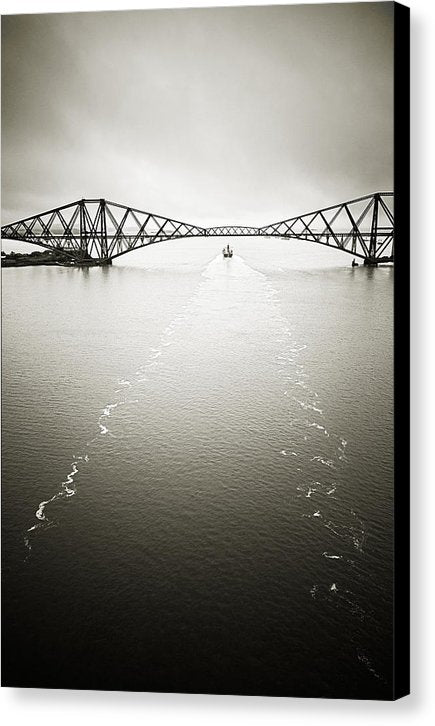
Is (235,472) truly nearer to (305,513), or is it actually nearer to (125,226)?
(305,513)

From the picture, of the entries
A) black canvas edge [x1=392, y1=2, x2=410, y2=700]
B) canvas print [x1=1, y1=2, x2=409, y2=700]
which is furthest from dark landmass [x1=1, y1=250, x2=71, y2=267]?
black canvas edge [x1=392, y1=2, x2=410, y2=700]

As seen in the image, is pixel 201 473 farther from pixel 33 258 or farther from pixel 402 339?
pixel 33 258

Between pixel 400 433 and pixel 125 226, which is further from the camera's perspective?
pixel 125 226

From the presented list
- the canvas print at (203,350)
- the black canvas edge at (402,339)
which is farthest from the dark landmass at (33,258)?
the black canvas edge at (402,339)

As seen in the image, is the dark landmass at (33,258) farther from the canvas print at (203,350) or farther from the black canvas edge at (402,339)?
the black canvas edge at (402,339)

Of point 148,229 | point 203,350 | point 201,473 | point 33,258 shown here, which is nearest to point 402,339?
point 203,350

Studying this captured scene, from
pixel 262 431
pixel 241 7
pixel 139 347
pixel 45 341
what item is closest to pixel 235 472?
pixel 262 431
